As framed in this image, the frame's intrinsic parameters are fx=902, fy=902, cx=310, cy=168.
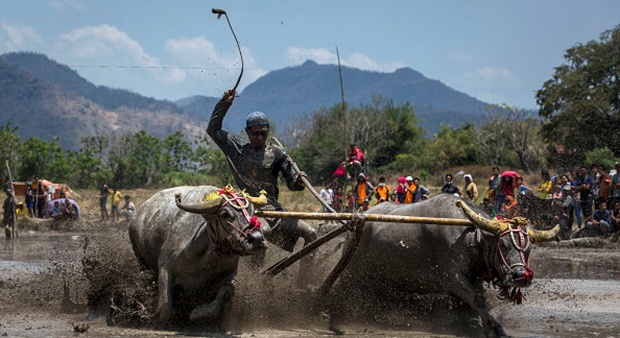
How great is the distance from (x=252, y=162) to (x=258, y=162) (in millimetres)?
62

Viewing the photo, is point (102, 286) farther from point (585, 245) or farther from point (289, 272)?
point (585, 245)

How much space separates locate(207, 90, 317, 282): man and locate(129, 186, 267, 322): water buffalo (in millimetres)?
457

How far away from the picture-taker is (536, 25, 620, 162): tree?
39.3m

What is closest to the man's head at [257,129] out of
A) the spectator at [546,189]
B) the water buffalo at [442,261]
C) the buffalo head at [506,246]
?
the water buffalo at [442,261]

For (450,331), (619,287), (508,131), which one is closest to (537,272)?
(619,287)

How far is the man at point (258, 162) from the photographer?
921 cm

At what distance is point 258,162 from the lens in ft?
30.5

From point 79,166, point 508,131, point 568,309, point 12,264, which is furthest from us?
point 508,131

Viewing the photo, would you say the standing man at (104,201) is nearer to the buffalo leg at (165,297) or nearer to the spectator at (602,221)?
the spectator at (602,221)

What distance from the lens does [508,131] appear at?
6638cm

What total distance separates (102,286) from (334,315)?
2.54 m

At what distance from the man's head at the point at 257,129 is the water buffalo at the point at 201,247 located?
0.71 metres

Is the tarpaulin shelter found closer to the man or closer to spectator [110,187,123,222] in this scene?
spectator [110,187,123,222]

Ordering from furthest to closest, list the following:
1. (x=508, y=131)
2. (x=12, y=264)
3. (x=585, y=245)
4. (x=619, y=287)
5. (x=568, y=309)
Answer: (x=508, y=131) → (x=585, y=245) → (x=12, y=264) → (x=619, y=287) → (x=568, y=309)
